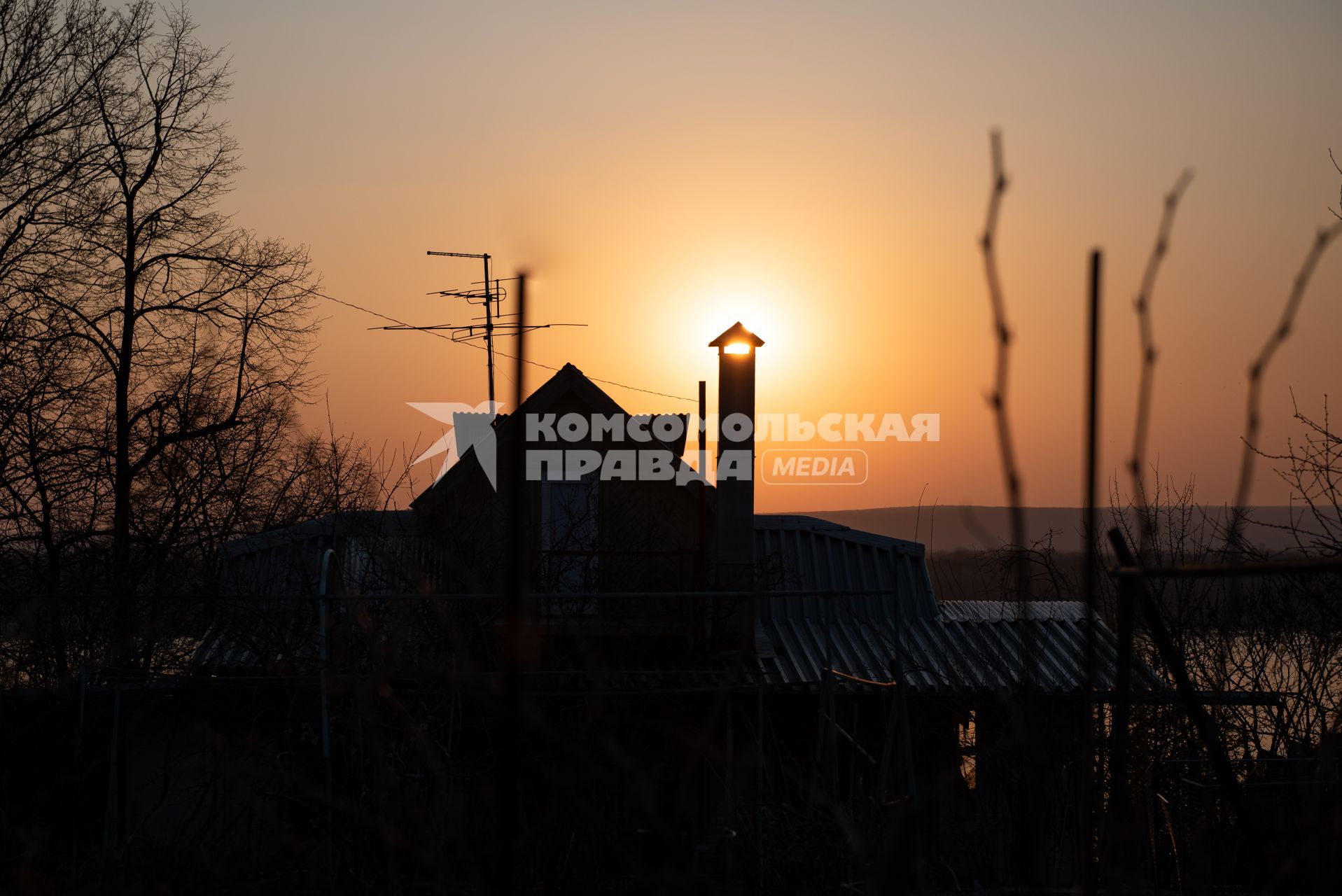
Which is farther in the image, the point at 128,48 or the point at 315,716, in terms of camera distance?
the point at 128,48

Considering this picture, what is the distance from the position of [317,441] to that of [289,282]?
11.6 feet

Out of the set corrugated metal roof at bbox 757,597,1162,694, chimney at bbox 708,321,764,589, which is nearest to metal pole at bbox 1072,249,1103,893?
corrugated metal roof at bbox 757,597,1162,694

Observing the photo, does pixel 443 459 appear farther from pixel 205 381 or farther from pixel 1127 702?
pixel 1127 702

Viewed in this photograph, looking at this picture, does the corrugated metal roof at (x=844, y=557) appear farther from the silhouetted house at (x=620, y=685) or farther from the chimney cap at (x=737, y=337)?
the chimney cap at (x=737, y=337)

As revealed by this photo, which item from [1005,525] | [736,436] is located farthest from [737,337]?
[1005,525]

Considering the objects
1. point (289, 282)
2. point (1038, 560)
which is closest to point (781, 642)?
point (1038, 560)

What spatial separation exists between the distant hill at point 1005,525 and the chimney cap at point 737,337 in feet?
8.85

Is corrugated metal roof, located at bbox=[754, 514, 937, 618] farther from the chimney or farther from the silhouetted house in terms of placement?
the chimney

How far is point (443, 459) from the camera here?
13664 mm

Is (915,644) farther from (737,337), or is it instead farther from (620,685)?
(620,685)

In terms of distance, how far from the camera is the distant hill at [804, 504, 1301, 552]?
1.59 metres

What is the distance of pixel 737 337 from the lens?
13.2 meters

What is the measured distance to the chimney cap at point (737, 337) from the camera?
1316cm

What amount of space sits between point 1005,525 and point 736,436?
1125 cm
